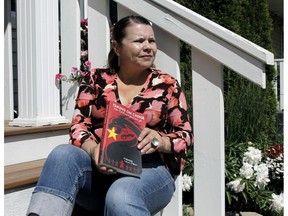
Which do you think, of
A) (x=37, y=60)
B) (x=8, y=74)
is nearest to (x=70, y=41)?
(x=37, y=60)

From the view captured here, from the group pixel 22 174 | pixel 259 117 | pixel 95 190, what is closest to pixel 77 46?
pixel 22 174

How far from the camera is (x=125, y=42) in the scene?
1.79 metres

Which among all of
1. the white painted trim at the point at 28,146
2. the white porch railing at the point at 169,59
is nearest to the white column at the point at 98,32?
the white porch railing at the point at 169,59

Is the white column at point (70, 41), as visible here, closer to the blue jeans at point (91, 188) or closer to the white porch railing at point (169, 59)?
the white porch railing at point (169, 59)

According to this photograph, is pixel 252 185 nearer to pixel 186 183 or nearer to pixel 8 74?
pixel 186 183

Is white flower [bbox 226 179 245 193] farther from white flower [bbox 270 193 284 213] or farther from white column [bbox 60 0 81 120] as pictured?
white column [bbox 60 0 81 120]

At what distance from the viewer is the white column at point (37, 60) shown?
2287 mm

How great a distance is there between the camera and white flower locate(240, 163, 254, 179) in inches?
96.4

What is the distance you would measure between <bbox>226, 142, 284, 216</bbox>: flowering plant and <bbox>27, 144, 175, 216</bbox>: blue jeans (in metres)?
0.90

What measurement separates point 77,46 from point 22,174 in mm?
851

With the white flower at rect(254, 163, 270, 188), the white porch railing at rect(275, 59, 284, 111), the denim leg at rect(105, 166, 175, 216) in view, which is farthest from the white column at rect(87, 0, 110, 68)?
the white porch railing at rect(275, 59, 284, 111)

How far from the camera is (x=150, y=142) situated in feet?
5.08

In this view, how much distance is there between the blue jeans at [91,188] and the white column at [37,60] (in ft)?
2.62

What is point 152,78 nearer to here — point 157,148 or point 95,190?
point 157,148
